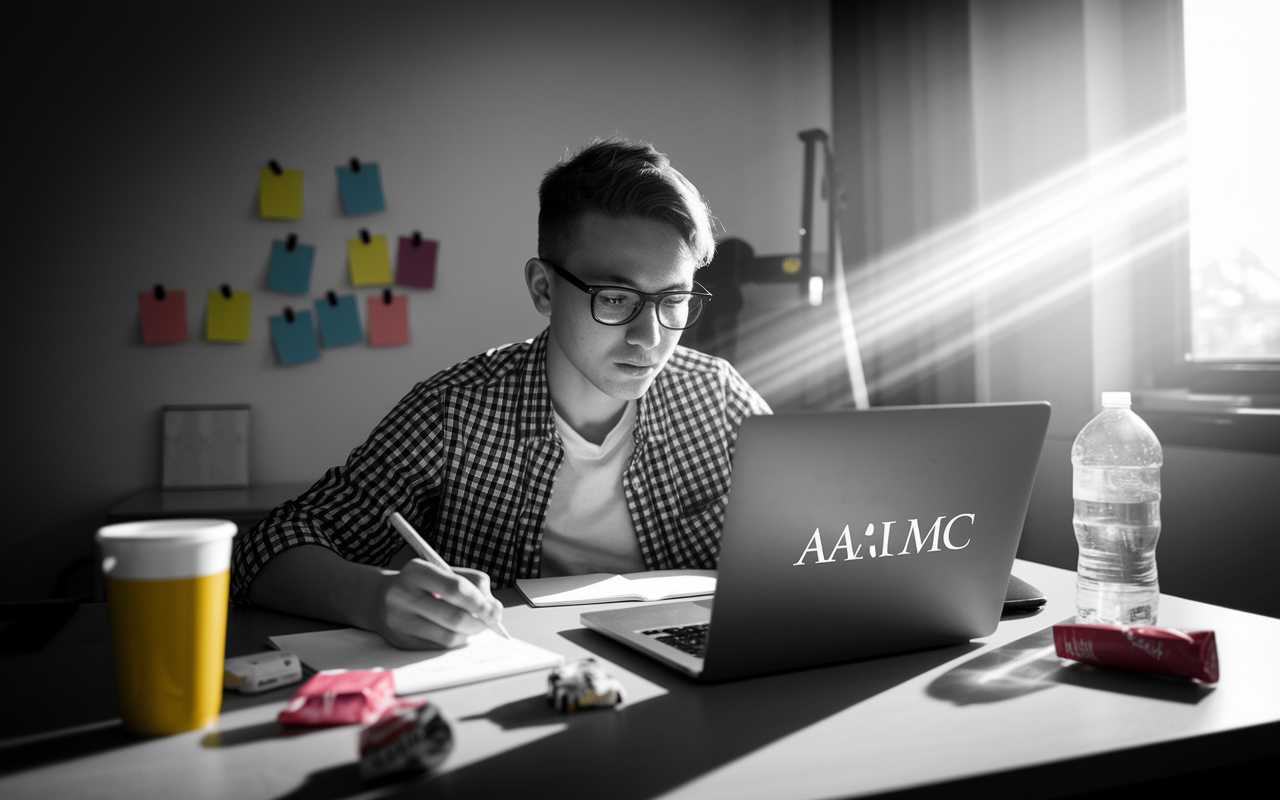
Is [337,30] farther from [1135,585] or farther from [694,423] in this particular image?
[1135,585]

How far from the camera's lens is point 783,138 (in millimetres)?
2949

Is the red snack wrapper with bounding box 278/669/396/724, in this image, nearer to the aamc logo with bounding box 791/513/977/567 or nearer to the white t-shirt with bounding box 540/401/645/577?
the aamc logo with bounding box 791/513/977/567

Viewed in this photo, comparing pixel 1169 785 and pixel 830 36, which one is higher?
pixel 830 36

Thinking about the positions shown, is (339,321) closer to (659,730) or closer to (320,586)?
(320,586)

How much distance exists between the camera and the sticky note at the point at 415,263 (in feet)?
8.51

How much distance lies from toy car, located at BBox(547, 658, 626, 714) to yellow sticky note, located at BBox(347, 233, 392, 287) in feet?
6.88

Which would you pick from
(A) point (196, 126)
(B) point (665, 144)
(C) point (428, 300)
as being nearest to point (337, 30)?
(A) point (196, 126)

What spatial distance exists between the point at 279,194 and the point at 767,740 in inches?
91.9

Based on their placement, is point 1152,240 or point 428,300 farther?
point 428,300

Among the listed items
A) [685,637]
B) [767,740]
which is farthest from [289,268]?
[767,740]

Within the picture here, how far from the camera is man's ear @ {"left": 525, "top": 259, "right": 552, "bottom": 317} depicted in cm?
131

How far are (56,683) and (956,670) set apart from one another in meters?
0.72

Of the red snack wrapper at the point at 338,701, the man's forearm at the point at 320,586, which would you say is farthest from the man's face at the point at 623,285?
the red snack wrapper at the point at 338,701

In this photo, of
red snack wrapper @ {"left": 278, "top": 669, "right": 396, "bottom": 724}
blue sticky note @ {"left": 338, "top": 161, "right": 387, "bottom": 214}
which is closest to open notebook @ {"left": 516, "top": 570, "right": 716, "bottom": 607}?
red snack wrapper @ {"left": 278, "top": 669, "right": 396, "bottom": 724}
